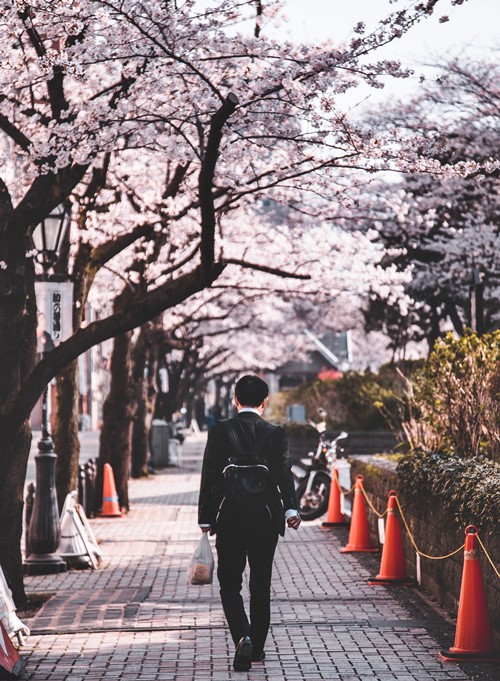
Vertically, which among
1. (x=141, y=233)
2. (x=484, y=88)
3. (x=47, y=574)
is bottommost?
(x=47, y=574)

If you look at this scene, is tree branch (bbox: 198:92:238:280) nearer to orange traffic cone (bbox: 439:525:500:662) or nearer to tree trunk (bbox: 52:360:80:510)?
orange traffic cone (bbox: 439:525:500:662)

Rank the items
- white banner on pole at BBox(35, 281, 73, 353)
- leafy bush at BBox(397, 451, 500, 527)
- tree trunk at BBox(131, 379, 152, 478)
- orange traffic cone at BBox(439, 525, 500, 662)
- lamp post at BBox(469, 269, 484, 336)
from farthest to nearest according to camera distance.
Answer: tree trunk at BBox(131, 379, 152, 478), lamp post at BBox(469, 269, 484, 336), white banner on pole at BBox(35, 281, 73, 353), leafy bush at BBox(397, 451, 500, 527), orange traffic cone at BBox(439, 525, 500, 662)

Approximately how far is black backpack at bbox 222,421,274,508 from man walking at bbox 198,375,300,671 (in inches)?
0.4

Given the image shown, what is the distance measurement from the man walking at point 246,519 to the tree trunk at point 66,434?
855 cm

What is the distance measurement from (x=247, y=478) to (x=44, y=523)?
5894 mm

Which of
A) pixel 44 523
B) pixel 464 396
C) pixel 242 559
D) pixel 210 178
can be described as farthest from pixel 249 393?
pixel 44 523

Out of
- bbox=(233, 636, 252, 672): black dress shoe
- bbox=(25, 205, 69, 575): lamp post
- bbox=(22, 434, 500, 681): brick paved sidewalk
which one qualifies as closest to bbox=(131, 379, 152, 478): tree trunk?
bbox=(22, 434, 500, 681): brick paved sidewalk

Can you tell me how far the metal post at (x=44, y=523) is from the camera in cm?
1302

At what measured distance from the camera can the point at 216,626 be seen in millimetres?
9398

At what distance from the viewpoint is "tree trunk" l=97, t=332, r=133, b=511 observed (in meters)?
20.8

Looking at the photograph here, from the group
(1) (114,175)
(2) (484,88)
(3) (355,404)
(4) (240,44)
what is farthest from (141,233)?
(3) (355,404)

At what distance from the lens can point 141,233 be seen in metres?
12.8

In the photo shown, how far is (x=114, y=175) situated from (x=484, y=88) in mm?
6931

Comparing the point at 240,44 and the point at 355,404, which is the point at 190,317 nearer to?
the point at 355,404
